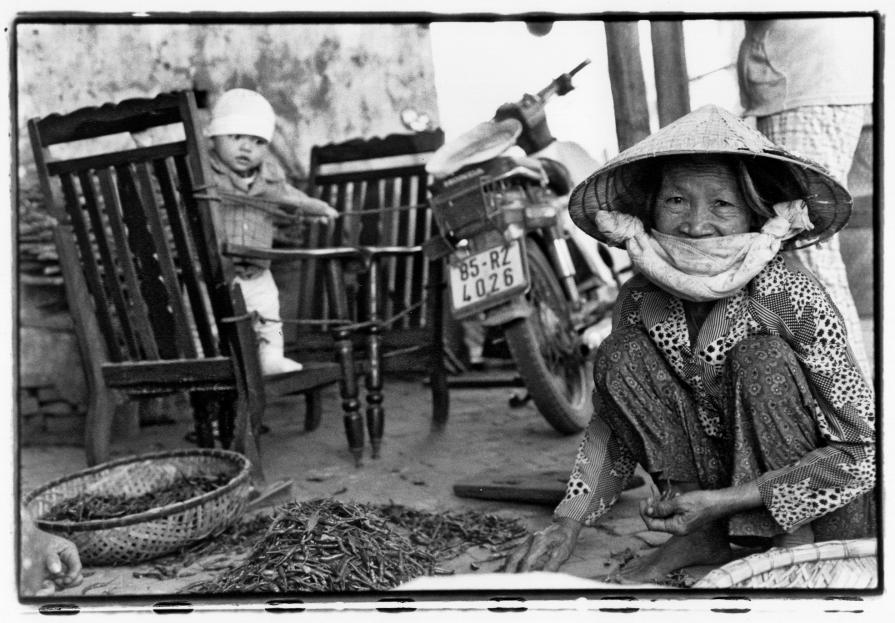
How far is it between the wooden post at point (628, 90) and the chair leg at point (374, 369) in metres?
1.37

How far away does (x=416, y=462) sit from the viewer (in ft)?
12.8

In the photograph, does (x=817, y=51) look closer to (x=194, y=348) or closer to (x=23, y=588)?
(x=194, y=348)

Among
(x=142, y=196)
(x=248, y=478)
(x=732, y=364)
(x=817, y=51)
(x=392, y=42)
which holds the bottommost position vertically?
(x=248, y=478)

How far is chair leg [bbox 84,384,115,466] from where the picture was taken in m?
3.45

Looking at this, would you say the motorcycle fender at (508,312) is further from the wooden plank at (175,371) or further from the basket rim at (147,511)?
the basket rim at (147,511)

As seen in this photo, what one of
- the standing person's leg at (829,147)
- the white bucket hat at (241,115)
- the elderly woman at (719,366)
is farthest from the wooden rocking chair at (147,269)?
the standing person's leg at (829,147)

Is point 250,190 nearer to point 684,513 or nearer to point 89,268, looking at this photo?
point 89,268

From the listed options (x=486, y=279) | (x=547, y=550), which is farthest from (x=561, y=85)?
(x=547, y=550)

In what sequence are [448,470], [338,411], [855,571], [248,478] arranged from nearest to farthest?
[855,571]
[248,478]
[448,470]
[338,411]

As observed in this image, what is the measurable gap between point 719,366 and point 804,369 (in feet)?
0.69

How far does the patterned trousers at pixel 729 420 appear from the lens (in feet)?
7.39

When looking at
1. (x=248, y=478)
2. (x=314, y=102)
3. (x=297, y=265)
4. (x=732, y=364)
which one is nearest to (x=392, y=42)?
(x=314, y=102)

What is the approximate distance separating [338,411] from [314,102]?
1.81 meters

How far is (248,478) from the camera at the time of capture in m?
2.99
